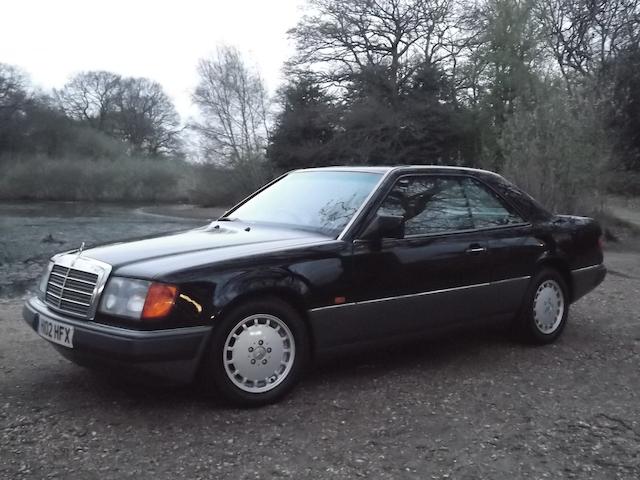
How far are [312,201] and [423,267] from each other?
974mm

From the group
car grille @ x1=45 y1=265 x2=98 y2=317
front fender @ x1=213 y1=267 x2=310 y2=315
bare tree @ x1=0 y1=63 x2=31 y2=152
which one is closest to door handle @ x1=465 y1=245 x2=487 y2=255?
front fender @ x1=213 y1=267 x2=310 y2=315

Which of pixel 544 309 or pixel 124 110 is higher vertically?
pixel 124 110

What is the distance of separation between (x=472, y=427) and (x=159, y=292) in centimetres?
195

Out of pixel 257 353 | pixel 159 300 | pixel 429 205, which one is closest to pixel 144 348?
pixel 159 300

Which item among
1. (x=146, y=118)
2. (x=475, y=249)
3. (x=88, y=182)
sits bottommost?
(x=475, y=249)

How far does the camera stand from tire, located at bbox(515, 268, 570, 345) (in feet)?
18.1

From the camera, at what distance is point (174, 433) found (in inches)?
145

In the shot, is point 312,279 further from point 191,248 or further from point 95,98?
point 95,98

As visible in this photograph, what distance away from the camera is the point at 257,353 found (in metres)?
4.04

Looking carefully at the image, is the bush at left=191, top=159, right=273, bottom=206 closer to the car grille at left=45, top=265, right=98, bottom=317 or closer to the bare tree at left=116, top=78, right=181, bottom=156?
the bare tree at left=116, top=78, right=181, bottom=156

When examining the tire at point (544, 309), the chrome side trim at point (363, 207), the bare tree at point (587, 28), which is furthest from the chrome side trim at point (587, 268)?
the bare tree at point (587, 28)

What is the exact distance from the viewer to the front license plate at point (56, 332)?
12.9ft

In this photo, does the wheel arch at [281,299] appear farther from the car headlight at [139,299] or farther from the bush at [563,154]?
the bush at [563,154]

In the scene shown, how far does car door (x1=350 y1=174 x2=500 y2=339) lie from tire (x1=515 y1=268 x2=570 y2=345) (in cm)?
55
